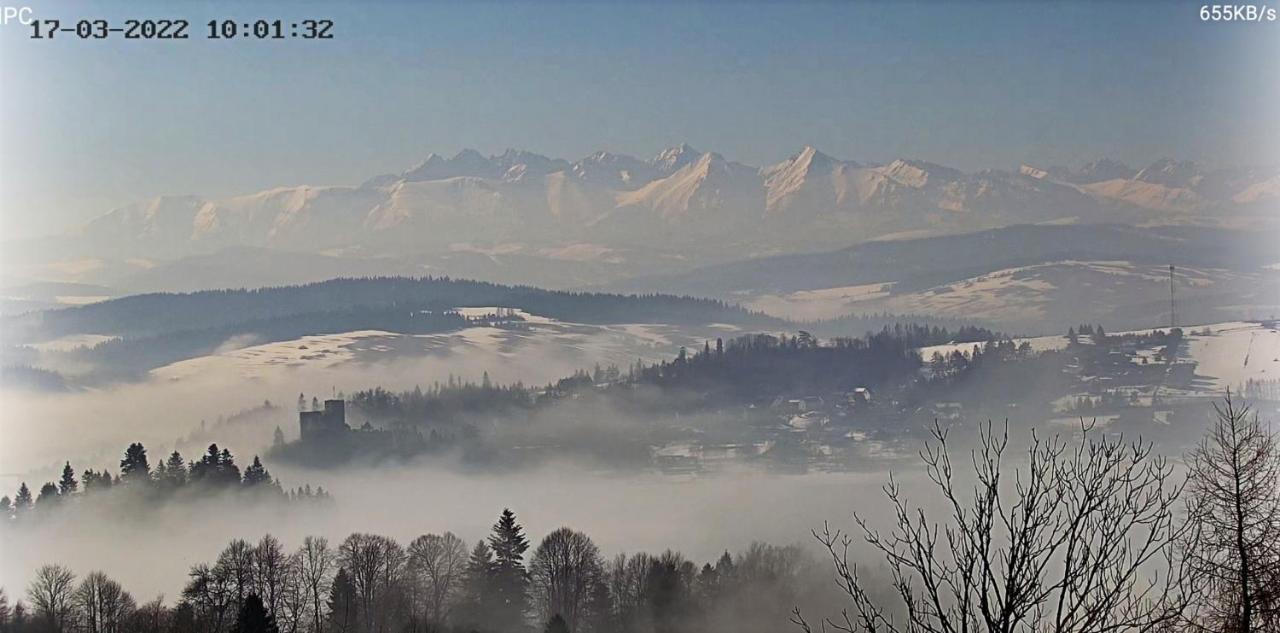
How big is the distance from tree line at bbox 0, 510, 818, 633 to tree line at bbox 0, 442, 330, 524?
5.60 m

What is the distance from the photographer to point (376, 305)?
44656mm

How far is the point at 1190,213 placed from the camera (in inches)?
1638

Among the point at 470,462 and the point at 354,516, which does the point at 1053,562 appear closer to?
the point at 354,516

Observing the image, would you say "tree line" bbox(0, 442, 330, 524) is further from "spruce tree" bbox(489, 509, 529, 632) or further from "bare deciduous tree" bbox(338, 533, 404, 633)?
"spruce tree" bbox(489, 509, 529, 632)

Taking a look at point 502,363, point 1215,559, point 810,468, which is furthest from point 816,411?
point 1215,559

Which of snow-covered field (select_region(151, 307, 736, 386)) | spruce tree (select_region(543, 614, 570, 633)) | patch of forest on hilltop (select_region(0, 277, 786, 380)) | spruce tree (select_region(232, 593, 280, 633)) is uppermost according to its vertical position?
patch of forest on hilltop (select_region(0, 277, 786, 380))

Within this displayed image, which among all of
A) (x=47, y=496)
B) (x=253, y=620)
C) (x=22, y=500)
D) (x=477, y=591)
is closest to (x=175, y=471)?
(x=47, y=496)

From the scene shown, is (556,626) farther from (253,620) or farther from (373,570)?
(253,620)

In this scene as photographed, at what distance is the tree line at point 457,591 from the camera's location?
26.4 meters

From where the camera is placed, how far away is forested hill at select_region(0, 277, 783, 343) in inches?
1751

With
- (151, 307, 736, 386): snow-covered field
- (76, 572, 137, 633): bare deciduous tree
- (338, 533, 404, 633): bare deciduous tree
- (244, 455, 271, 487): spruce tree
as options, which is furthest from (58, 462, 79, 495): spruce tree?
(338, 533, 404, 633): bare deciduous tree

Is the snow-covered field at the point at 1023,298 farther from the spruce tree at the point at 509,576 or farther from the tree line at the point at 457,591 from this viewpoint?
the spruce tree at the point at 509,576

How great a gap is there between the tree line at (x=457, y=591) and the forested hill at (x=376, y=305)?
44.9 feet

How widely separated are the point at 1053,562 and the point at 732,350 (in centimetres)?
1668
